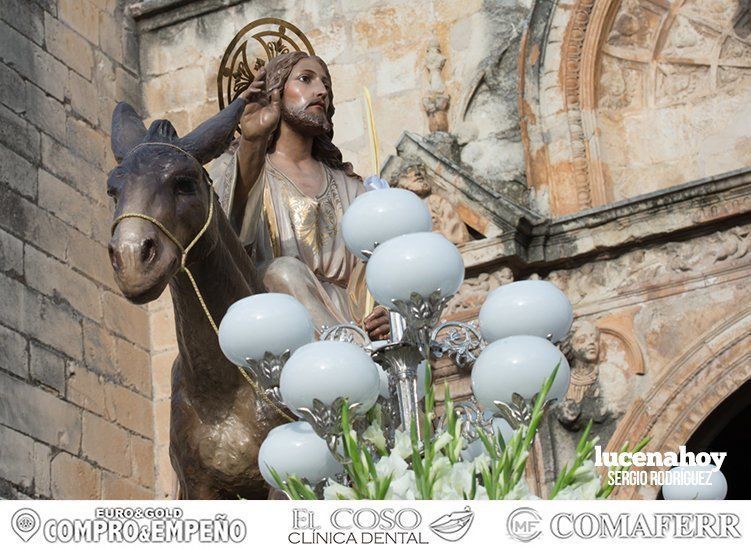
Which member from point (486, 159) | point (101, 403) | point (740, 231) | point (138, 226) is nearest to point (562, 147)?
A: point (486, 159)

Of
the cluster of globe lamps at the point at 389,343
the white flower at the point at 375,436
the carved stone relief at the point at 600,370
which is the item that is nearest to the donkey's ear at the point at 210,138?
the cluster of globe lamps at the point at 389,343

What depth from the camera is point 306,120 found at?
18.2ft

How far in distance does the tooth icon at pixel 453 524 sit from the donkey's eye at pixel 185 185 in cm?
155

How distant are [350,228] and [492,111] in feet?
14.4

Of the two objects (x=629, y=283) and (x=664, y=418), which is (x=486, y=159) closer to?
(x=629, y=283)

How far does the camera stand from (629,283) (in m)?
7.76

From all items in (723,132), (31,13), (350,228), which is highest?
(31,13)

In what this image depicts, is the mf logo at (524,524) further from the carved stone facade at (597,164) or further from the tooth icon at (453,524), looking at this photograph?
the carved stone facade at (597,164)

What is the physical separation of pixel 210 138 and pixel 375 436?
3.94 ft

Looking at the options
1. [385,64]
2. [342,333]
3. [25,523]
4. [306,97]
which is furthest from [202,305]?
[385,64]

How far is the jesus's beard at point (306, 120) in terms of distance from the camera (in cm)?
554

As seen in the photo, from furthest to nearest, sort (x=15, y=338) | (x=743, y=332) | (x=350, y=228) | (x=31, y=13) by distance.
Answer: (x=31, y=13)
(x=15, y=338)
(x=743, y=332)
(x=350, y=228)

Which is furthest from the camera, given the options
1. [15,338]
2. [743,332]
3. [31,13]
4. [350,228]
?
[31,13]

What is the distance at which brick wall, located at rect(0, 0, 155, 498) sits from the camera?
313 inches
